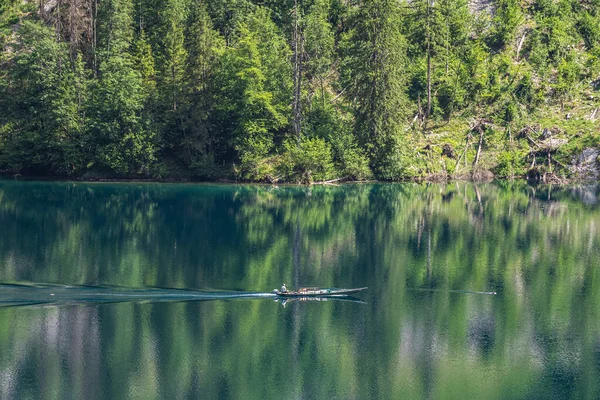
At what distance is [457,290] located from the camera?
4606cm

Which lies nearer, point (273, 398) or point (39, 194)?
point (273, 398)

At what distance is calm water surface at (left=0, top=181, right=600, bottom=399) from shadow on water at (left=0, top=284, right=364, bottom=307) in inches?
7.5

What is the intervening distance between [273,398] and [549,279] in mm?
24666

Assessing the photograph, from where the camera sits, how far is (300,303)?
42875mm

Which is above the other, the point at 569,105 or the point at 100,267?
the point at 569,105

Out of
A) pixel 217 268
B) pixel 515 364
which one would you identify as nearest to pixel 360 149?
pixel 217 268

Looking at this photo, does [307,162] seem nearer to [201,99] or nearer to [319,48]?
[201,99]

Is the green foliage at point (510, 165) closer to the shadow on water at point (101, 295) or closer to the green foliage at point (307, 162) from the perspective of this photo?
the green foliage at point (307, 162)

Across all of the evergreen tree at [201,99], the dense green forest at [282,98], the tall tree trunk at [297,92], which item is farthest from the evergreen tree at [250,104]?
the evergreen tree at [201,99]

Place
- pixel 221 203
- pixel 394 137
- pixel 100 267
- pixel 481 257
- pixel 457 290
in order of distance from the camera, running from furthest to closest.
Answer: pixel 394 137
pixel 221 203
pixel 481 257
pixel 100 267
pixel 457 290

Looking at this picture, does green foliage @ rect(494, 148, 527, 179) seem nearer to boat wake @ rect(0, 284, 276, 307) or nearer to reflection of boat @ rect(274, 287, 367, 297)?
reflection of boat @ rect(274, 287, 367, 297)

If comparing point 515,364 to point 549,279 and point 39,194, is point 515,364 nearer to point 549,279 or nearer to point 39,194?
point 549,279

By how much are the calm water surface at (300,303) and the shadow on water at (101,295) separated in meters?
0.19

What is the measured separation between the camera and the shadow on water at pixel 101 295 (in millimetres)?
42062
